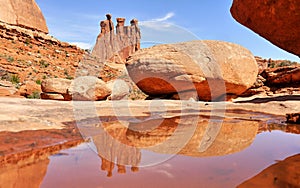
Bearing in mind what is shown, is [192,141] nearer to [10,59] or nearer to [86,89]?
[86,89]

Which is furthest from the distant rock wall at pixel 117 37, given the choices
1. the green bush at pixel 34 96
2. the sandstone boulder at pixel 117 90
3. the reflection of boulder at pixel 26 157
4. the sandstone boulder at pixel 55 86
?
the reflection of boulder at pixel 26 157

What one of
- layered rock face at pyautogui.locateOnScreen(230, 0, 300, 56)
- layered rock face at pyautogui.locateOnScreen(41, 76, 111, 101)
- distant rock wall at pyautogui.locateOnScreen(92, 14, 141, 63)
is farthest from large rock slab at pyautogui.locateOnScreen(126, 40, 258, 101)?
distant rock wall at pyautogui.locateOnScreen(92, 14, 141, 63)

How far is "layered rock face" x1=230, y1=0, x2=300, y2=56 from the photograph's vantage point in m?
8.14

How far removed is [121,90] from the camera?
11.7 meters

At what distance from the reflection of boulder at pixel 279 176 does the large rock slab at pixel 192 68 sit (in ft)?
26.7

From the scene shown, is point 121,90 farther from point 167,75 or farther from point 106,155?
point 106,155

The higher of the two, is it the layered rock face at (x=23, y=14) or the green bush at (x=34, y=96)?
the layered rock face at (x=23, y=14)

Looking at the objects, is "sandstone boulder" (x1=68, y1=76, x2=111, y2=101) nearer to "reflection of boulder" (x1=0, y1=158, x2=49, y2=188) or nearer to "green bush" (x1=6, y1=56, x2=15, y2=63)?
"reflection of boulder" (x1=0, y1=158, x2=49, y2=188)

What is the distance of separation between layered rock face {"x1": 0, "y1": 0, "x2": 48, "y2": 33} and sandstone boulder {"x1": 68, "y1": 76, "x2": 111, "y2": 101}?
91.5ft

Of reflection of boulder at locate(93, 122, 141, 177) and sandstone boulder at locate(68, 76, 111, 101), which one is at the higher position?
sandstone boulder at locate(68, 76, 111, 101)

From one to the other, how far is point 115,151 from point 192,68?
26.4 feet

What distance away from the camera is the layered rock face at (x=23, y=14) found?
102 ft

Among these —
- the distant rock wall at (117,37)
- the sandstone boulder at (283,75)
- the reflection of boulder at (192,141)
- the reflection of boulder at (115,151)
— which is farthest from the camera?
the distant rock wall at (117,37)

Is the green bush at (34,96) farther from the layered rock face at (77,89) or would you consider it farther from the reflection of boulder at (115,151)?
the reflection of boulder at (115,151)
